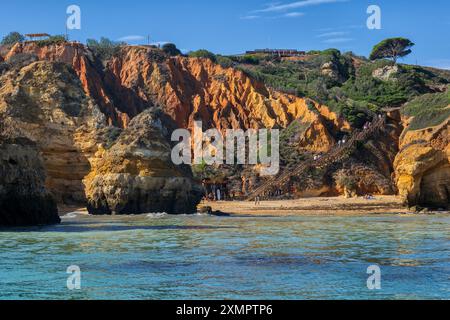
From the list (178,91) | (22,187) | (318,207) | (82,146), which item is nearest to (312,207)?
(318,207)

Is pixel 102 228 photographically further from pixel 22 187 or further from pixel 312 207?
pixel 312 207

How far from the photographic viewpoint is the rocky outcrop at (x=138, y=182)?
38.4m

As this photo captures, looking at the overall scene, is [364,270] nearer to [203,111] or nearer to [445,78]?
[203,111]

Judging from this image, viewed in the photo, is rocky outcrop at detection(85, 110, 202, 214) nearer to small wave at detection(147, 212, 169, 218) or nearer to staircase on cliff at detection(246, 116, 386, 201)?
small wave at detection(147, 212, 169, 218)

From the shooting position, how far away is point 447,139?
39219 millimetres

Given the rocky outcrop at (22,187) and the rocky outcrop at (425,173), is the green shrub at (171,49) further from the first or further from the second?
the rocky outcrop at (22,187)

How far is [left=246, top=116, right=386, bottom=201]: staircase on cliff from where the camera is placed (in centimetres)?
5453

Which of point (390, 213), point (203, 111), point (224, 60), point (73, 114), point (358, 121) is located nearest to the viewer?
point (390, 213)

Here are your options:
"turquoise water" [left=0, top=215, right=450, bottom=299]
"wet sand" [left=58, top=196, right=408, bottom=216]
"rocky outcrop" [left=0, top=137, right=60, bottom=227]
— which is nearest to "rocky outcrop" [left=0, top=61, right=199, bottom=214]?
"wet sand" [left=58, top=196, right=408, bottom=216]

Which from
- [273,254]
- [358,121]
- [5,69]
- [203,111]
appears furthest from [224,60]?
[273,254]

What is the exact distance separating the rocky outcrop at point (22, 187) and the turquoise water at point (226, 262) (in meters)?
2.91

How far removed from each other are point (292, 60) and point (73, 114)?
6028cm

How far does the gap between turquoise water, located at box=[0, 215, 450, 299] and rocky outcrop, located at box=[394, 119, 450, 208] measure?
33.1ft

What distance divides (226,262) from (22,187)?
50.2ft
